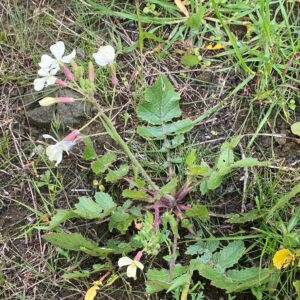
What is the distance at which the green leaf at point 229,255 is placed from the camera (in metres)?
2.44

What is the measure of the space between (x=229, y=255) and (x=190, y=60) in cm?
85

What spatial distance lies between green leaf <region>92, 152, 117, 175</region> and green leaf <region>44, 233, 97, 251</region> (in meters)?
0.26

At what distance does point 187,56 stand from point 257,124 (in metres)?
0.41

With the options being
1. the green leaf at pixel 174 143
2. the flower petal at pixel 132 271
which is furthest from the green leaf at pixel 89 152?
the flower petal at pixel 132 271

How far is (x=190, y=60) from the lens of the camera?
110 inches

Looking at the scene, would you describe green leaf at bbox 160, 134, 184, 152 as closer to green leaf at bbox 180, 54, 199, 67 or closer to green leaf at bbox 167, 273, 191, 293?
green leaf at bbox 180, 54, 199, 67

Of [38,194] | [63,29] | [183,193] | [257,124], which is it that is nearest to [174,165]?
[183,193]

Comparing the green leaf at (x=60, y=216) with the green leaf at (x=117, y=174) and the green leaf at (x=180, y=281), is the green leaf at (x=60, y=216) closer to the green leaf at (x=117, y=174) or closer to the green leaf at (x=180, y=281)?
the green leaf at (x=117, y=174)

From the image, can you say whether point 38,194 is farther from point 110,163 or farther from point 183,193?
point 183,193

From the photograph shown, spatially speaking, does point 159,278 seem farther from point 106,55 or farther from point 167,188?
point 106,55

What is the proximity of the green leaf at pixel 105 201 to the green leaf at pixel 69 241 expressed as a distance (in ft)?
0.45

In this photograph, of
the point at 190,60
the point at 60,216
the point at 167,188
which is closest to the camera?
the point at 167,188

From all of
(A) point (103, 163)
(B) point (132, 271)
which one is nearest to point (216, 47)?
(A) point (103, 163)

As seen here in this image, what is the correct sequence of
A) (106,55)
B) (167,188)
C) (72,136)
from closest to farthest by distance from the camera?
(72,136) < (106,55) < (167,188)
